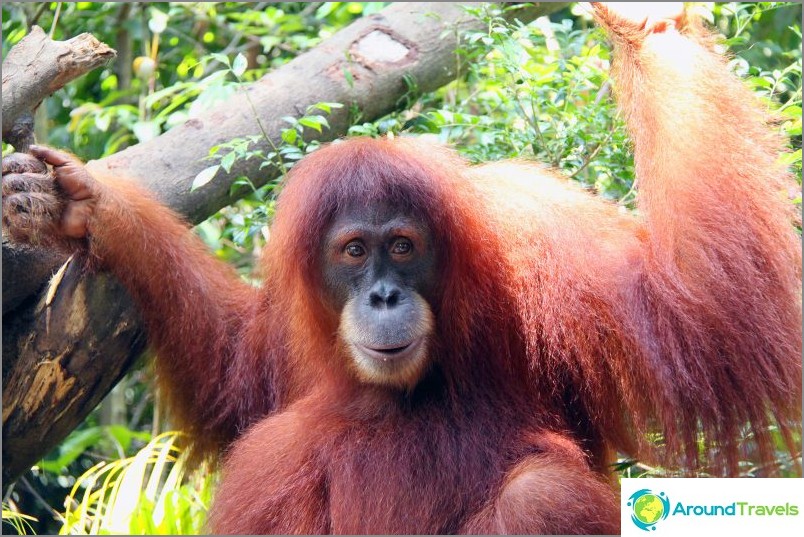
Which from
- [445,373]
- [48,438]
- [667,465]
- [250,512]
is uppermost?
[445,373]

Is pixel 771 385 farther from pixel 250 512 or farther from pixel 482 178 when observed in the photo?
pixel 250 512

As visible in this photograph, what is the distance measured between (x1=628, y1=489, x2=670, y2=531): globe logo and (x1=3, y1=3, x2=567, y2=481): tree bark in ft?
5.92

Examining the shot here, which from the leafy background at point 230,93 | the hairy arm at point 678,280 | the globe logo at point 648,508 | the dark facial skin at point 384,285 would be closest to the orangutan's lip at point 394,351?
the dark facial skin at point 384,285

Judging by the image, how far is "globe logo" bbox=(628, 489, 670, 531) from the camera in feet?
7.55

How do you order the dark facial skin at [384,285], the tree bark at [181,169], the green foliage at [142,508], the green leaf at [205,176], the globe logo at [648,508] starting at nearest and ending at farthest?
1. the globe logo at [648,508]
2. the dark facial skin at [384,285]
3. the tree bark at [181,169]
4. the green leaf at [205,176]
5. the green foliage at [142,508]

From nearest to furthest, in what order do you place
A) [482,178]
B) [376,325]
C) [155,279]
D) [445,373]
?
[376,325] → [445,373] → [482,178] → [155,279]

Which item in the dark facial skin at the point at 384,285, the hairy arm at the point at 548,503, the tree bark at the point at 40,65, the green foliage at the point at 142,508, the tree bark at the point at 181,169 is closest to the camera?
the hairy arm at the point at 548,503

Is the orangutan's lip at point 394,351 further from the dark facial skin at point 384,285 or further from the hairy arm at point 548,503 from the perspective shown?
the hairy arm at point 548,503

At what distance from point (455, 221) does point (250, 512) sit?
3.49 ft

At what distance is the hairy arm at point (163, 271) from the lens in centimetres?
303

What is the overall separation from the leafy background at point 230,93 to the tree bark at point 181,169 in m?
0.09

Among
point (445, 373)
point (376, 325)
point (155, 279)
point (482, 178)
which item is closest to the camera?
point (376, 325)

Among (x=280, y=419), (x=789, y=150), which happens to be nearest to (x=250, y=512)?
(x=280, y=419)

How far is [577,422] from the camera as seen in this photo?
2.93m
